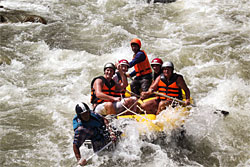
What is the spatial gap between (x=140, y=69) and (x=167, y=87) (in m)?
0.97

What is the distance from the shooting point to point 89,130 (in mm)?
4773

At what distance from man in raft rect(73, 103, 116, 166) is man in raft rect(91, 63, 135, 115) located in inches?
22.0

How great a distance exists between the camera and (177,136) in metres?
5.79

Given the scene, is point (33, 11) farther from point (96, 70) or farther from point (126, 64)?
point (126, 64)

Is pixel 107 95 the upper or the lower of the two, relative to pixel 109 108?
upper

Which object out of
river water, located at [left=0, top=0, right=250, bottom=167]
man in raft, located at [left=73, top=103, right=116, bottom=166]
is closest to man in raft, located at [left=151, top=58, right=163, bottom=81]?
river water, located at [left=0, top=0, right=250, bottom=167]

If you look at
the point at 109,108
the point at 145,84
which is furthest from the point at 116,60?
the point at 109,108

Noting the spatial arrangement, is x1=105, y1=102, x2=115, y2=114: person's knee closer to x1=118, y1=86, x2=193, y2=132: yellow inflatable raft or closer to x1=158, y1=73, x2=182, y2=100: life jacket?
x1=118, y1=86, x2=193, y2=132: yellow inflatable raft

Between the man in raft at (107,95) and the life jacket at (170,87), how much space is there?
70cm

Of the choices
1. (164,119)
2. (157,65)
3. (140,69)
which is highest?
(157,65)

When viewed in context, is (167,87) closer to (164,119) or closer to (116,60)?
(164,119)

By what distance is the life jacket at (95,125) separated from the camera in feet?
15.6

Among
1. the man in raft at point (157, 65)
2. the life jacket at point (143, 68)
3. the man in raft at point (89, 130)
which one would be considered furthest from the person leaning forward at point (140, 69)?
the man in raft at point (89, 130)

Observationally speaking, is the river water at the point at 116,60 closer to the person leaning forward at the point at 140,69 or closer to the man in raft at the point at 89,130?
the man in raft at the point at 89,130
